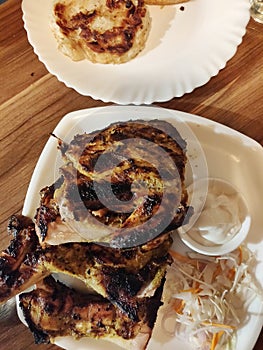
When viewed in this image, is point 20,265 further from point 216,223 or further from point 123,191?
point 216,223

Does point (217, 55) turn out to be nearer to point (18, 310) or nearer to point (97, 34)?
point (97, 34)

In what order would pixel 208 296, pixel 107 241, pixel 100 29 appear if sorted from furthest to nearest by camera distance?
pixel 100 29 → pixel 208 296 → pixel 107 241

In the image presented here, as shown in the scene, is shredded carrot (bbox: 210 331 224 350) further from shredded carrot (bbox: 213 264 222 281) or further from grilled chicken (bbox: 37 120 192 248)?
grilled chicken (bbox: 37 120 192 248)

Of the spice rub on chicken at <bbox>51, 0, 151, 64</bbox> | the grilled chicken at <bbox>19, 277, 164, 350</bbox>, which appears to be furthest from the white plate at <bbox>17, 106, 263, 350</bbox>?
the spice rub on chicken at <bbox>51, 0, 151, 64</bbox>

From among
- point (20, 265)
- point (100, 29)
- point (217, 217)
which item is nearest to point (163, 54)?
point (100, 29)

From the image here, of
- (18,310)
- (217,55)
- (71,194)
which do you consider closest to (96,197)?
(71,194)
